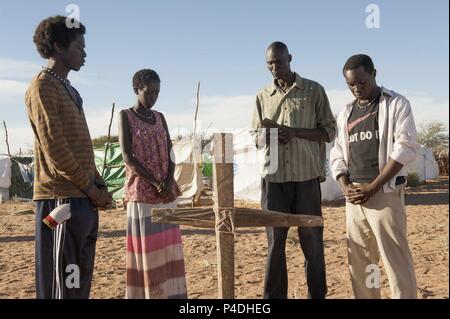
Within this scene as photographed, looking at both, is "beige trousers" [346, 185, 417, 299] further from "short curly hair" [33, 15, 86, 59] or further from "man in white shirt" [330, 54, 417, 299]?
"short curly hair" [33, 15, 86, 59]

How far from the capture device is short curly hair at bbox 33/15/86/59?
2.54 metres

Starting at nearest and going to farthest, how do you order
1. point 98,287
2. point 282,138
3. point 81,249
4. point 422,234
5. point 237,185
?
point 81,249 < point 282,138 < point 98,287 < point 422,234 < point 237,185

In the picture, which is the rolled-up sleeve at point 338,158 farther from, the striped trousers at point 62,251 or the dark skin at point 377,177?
the striped trousers at point 62,251

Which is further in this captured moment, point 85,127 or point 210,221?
point 85,127

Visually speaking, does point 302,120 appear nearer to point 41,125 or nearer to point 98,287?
point 41,125

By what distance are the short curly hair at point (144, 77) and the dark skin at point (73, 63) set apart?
67cm

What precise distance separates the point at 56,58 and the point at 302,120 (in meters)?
1.73

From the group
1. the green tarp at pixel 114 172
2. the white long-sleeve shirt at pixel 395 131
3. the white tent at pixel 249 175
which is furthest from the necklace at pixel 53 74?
the green tarp at pixel 114 172

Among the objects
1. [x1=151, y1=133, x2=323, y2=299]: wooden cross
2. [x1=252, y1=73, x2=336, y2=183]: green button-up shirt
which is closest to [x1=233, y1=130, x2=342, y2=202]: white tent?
[x1=252, y1=73, x2=336, y2=183]: green button-up shirt

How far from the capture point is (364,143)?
2961 millimetres

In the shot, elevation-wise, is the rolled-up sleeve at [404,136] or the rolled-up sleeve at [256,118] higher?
the rolled-up sleeve at [256,118]

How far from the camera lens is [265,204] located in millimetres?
3262

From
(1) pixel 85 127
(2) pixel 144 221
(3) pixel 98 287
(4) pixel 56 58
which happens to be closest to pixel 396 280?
(2) pixel 144 221

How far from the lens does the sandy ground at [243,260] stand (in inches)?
183
